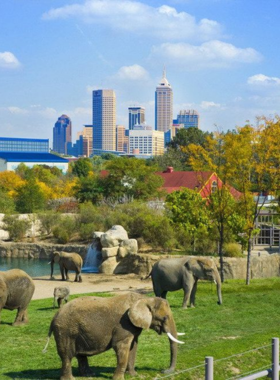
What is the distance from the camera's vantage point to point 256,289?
80.4 feet

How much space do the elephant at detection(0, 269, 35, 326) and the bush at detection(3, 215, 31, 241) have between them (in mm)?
33379

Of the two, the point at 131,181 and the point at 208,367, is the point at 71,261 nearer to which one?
the point at 208,367

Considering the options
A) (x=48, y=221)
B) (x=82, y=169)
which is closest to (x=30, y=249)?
(x=48, y=221)

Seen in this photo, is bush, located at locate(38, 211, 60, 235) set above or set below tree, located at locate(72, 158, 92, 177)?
below

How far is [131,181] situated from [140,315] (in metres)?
40.8

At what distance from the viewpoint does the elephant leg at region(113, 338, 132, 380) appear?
11.4 meters

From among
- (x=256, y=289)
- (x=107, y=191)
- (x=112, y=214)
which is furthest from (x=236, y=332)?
(x=107, y=191)

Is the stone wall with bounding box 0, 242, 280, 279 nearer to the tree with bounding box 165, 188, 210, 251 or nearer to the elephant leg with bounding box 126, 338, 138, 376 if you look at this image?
the tree with bounding box 165, 188, 210, 251

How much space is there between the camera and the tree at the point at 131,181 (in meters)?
51.8

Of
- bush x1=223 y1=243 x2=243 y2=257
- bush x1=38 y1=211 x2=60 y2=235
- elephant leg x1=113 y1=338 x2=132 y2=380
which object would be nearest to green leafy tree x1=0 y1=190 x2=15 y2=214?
bush x1=38 y1=211 x2=60 y2=235

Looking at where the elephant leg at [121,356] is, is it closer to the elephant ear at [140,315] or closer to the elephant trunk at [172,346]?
the elephant ear at [140,315]

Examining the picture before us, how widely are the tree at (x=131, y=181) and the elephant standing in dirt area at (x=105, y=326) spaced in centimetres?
3939

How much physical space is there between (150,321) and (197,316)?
7088mm

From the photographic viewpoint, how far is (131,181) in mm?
52031
